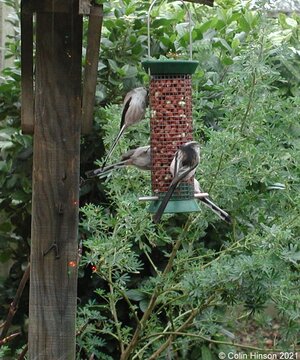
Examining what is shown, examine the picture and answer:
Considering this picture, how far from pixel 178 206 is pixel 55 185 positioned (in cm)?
45

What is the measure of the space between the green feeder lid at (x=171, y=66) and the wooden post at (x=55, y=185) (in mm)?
345

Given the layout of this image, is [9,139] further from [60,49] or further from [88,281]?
[60,49]

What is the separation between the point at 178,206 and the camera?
296 centimetres

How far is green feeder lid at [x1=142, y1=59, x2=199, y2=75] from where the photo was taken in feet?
10.1

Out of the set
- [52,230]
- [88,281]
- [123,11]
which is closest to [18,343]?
[88,281]

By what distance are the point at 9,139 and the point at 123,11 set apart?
855 millimetres

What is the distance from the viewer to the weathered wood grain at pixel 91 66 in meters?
2.72

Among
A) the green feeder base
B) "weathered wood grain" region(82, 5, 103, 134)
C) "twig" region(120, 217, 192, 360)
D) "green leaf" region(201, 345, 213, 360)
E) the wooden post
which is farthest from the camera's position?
"green leaf" region(201, 345, 213, 360)

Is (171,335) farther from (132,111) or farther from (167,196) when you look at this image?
(132,111)

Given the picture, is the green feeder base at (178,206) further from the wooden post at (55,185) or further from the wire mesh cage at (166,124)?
the wooden post at (55,185)

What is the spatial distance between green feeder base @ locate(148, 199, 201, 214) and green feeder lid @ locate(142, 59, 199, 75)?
493 millimetres

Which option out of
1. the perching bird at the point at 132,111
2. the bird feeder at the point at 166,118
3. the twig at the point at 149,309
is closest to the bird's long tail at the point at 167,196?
the bird feeder at the point at 166,118

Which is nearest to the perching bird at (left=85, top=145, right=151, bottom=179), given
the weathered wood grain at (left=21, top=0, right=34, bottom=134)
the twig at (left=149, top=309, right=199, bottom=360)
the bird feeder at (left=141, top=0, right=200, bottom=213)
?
the bird feeder at (left=141, top=0, right=200, bottom=213)

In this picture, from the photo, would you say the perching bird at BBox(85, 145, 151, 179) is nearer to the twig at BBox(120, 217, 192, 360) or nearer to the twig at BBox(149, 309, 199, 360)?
the twig at BBox(120, 217, 192, 360)
